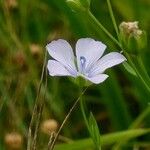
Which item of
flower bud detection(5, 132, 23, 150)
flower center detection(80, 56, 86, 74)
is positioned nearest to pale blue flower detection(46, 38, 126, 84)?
flower center detection(80, 56, 86, 74)

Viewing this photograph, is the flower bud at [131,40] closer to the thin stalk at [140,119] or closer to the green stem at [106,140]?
the green stem at [106,140]

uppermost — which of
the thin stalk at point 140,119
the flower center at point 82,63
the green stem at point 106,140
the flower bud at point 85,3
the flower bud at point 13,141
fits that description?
the flower bud at point 85,3

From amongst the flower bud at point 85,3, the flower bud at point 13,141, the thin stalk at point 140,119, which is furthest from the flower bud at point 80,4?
the thin stalk at point 140,119

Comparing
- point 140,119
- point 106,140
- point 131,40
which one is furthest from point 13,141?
point 131,40

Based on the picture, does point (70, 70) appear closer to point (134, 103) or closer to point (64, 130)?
point (64, 130)

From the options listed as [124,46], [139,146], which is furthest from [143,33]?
[139,146]
